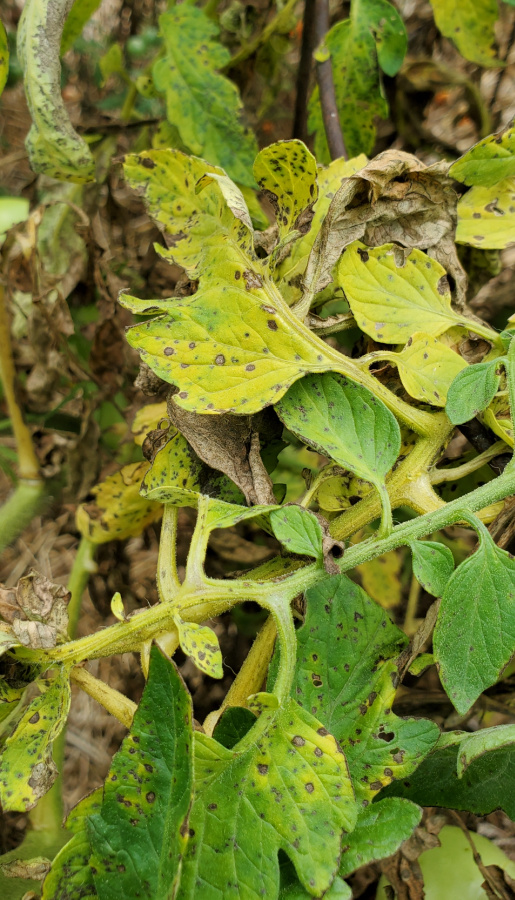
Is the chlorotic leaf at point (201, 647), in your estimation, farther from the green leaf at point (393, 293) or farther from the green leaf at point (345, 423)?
the green leaf at point (393, 293)

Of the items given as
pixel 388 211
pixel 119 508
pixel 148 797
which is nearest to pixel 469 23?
pixel 388 211

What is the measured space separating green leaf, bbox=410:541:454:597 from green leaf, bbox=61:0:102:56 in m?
0.97

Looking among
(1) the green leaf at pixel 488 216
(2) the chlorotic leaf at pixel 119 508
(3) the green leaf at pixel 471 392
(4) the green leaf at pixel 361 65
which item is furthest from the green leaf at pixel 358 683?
(4) the green leaf at pixel 361 65

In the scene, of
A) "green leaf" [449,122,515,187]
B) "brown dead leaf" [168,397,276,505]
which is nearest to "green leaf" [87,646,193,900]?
"brown dead leaf" [168,397,276,505]

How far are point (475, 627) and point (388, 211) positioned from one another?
0.49m

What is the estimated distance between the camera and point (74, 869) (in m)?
0.65

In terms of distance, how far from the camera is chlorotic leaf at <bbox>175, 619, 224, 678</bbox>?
0.61 metres

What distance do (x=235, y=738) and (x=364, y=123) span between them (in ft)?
3.24

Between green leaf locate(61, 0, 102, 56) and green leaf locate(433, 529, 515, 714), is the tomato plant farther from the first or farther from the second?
green leaf locate(61, 0, 102, 56)

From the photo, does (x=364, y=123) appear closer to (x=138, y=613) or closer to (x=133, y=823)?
(x=138, y=613)

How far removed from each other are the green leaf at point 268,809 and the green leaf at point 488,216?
0.63 metres

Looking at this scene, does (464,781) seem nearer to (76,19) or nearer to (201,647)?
(201,647)

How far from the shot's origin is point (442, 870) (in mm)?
902

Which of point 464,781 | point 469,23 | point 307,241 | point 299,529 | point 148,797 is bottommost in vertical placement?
point 464,781
